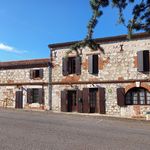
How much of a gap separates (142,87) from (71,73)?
19.7 ft

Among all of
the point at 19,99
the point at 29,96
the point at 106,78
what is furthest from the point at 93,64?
the point at 19,99

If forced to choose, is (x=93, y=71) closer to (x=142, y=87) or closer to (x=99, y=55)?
(x=99, y=55)

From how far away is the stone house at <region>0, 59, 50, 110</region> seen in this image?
24500 millimetres

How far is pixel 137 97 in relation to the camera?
2064 centimetres

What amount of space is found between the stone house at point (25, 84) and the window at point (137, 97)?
278 inches

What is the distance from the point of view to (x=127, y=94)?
68.8 ft

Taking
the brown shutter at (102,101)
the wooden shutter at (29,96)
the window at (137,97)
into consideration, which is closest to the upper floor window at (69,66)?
the brown shutter at (102,101)

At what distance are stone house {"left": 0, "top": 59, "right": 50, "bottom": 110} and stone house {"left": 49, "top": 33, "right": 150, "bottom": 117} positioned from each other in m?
0.91

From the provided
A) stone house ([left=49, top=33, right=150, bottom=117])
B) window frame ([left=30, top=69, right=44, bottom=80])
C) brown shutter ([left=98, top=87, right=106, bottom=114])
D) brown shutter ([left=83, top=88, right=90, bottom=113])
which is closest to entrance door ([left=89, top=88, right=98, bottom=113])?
stone house ([left=49, top=33, right=150, bottom=117])

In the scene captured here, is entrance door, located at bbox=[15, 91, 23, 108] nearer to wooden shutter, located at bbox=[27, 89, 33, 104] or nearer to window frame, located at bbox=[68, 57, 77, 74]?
wooden shutter, located at bbox=[27, 89, 33, 104]

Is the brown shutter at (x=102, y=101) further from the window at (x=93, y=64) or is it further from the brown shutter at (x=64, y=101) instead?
the brown shutter at (x=64, y=101)

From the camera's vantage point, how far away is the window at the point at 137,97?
66.7 feet

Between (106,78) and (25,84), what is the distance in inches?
304

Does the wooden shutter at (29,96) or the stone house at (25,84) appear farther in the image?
the wooden shutter at (29,96)
